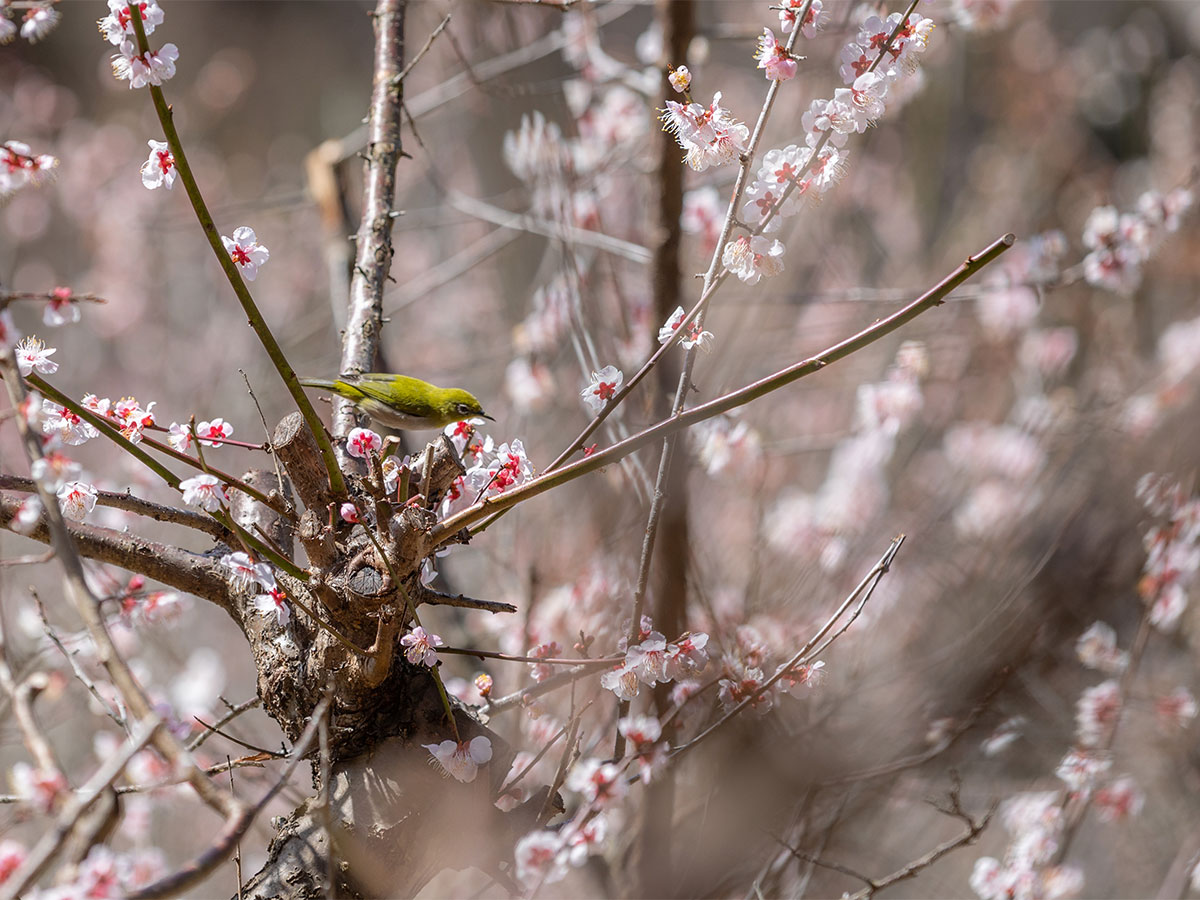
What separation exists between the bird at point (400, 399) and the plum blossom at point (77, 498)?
0.64 metres

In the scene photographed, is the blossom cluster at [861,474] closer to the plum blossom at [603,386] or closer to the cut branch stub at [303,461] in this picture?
the plum blossom at [603,386]

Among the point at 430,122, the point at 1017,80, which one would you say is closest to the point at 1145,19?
the point at 1017,80

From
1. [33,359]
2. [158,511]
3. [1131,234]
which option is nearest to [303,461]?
[158,511]

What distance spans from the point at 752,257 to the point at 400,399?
1.32 meters

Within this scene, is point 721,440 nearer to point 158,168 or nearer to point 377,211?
point 377,211

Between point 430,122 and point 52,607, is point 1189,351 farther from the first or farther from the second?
point 52,607

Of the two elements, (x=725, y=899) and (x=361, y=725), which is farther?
(x=725, y=899)

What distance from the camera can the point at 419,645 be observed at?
161cm

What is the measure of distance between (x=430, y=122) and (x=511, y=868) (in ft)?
25.9

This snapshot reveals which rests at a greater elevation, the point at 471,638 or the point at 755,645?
the point at 471,638

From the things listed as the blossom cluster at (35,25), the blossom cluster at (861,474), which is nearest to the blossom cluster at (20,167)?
the blossom cluster at (35,25)

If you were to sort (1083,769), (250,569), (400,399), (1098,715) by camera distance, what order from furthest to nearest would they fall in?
(1098,715), (1083,769), (400,399), (250,569)

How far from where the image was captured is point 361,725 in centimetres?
167

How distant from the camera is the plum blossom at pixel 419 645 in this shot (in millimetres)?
1603
